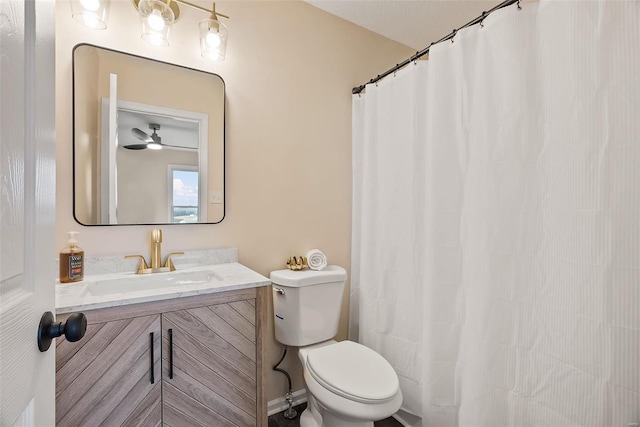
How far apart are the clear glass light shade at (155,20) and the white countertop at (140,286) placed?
1.10 meters

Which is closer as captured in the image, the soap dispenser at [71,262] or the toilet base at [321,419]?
the soap dispenser at [71,262]

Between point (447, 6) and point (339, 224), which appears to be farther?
point (339, 224)

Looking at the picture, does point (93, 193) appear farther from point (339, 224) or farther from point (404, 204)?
point (404, 204)

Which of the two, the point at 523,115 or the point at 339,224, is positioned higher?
the point at 523,115

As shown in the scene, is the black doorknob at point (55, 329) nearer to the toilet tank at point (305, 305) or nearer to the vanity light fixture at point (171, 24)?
the toilet tank at point (305, 305)

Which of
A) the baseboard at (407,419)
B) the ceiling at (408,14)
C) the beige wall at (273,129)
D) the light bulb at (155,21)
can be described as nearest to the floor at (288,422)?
the baseboard at (407,419)

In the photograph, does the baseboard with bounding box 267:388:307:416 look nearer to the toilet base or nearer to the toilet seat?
the toilet base

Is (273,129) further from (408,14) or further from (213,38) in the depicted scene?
(408,14)

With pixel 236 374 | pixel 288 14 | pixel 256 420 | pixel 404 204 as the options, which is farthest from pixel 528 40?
pixel 256 420

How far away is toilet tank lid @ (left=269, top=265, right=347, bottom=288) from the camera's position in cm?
160

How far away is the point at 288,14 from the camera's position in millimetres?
1826

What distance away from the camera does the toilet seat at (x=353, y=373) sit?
122 cm

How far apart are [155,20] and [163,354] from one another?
4.69ft

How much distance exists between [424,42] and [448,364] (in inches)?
86.0
